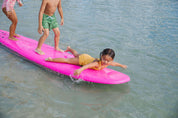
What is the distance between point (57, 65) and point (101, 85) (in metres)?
1.02

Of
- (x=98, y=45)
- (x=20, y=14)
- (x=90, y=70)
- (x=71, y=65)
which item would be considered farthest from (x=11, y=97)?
(x=20, y=14)

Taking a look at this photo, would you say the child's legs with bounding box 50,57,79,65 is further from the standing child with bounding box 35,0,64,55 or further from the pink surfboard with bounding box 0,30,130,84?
the standing child with bounding box 35,0,64,55

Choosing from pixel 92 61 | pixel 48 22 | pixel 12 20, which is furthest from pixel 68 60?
pixel 12 20

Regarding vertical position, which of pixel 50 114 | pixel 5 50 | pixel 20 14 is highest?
pixel 20 14

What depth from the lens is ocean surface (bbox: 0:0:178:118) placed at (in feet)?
9.63

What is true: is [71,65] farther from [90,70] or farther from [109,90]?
[109,90]

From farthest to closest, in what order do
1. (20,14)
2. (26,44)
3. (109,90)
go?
1. (20,14)
2. (26,44)
3. (109,90)

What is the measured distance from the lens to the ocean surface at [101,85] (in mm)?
2936

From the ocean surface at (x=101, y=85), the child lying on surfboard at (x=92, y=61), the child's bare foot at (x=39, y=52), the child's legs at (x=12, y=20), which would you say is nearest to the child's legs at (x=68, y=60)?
the child lying on surfboard at (x=92, y=61)

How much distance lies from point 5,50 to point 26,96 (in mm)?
2184

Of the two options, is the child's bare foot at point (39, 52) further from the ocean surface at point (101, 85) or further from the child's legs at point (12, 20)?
the child's legs at point (12, 20)

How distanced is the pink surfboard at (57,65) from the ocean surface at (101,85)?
195mm

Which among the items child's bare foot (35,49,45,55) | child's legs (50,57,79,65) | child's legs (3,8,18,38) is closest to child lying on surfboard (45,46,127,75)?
child's legs (50,57,79,65)

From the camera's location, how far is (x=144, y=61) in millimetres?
4629
